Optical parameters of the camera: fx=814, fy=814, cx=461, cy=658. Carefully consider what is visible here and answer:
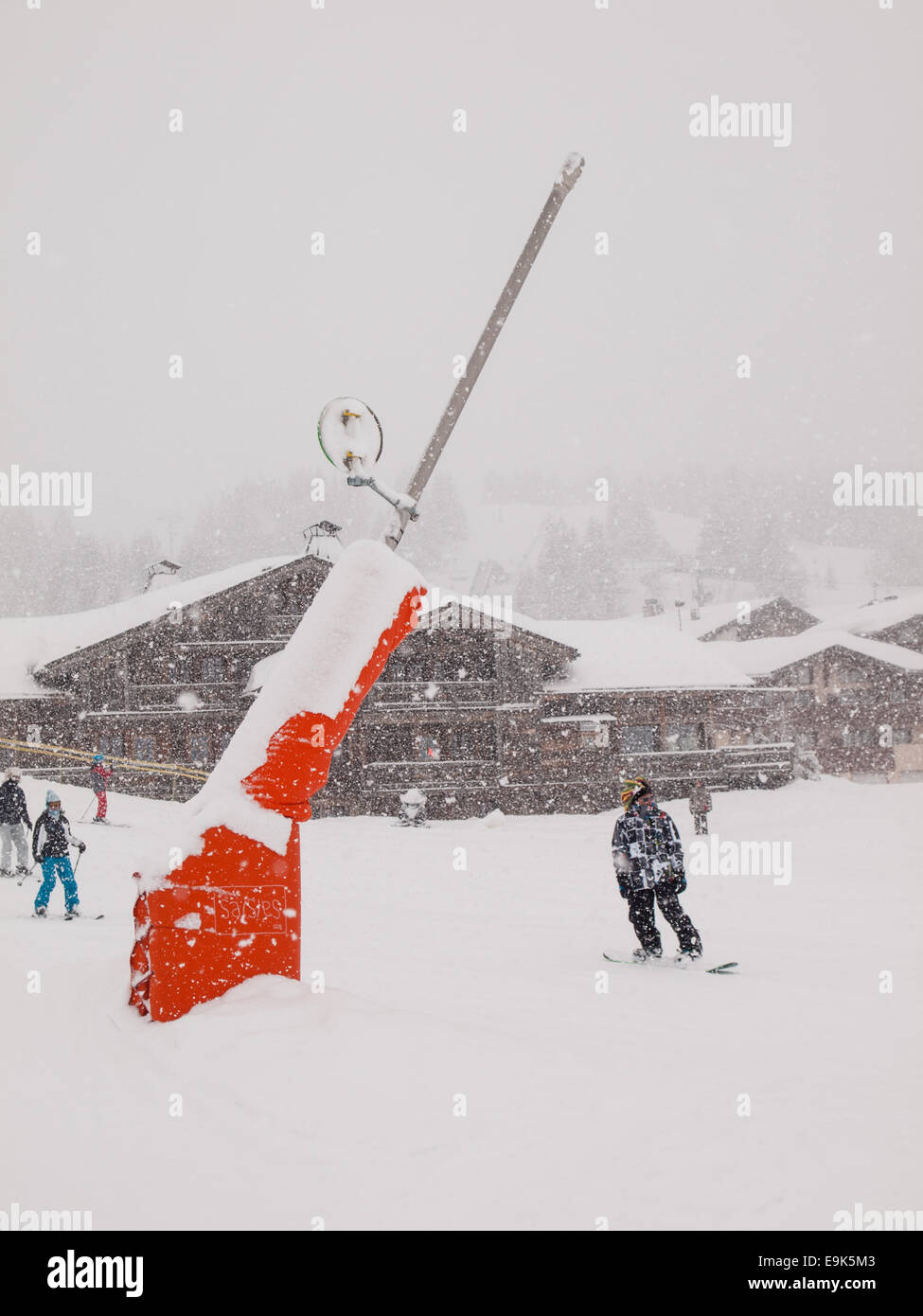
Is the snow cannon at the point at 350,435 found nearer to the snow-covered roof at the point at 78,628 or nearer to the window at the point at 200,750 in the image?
the snow-covered roof at the point at 78,628

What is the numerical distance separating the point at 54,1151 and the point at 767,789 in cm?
2633

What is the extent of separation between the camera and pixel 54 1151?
3.20 m

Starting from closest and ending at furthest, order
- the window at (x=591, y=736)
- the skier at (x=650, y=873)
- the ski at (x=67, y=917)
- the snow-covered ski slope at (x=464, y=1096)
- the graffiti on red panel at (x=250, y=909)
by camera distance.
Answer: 1. the snow-covered ski slope at (x=464, y=1096)
2. the graffiti on red panel at (x=250, y=909)
3. the skier at (x=650, y=873)
4. the ski at (x=67, y=917)
5. the window at (x=591, y=736)

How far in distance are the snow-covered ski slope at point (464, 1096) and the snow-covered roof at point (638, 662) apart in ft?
61.1

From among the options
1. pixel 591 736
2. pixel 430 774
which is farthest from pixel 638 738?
pixel 430 774

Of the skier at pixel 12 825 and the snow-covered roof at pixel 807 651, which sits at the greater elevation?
the snow-covered roof at pixel 807 651

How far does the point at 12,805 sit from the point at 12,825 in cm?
31

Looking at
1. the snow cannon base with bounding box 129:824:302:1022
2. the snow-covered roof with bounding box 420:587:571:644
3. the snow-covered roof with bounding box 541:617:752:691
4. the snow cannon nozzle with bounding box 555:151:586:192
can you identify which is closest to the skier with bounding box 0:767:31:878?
the snow cannon base with bounding box 129:824:302:1022

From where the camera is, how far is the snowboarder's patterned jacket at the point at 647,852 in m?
7.00

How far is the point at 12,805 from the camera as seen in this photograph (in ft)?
39.0

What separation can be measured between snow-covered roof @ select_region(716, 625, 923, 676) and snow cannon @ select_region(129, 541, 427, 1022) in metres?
34.4

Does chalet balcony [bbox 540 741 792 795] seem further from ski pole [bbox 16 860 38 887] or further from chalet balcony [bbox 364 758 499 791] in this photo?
ski pole [bbox 16 860 38 887]

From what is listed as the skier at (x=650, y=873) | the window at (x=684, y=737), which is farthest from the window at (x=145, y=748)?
the skier at (x=650, y=873)
